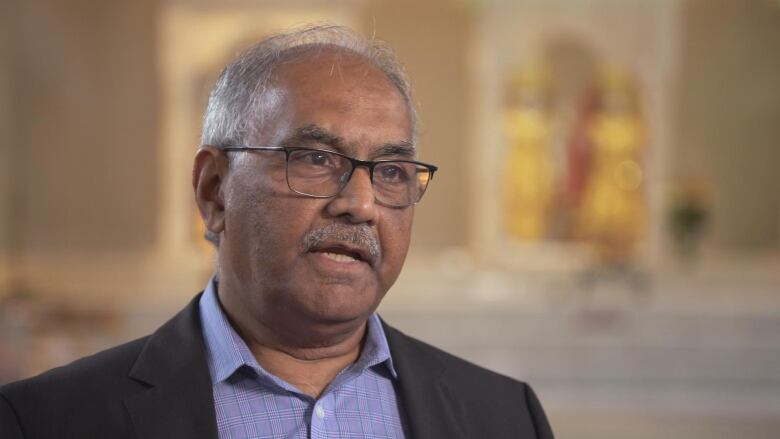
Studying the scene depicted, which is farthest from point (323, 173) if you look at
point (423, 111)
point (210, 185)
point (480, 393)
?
point (423, 111)

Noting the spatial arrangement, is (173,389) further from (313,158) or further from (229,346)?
(313,158)

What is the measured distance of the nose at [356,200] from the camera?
1.77m

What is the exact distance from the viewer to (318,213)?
1775 millimetres

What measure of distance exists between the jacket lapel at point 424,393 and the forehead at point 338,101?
0.37 metres

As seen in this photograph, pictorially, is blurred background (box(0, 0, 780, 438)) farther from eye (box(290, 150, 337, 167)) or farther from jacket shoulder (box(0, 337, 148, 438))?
eye (box(290, 150, 337, 167))

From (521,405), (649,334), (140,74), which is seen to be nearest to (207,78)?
(140,74)

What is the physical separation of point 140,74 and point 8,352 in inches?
230

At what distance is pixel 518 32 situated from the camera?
11.0 m

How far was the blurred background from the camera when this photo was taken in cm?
929

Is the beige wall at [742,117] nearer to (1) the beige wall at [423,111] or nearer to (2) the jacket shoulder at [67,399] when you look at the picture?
(1) the beige wall at [423,111]

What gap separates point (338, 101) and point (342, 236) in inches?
8.4

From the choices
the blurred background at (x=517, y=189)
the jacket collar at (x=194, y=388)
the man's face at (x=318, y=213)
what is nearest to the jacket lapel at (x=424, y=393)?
the jacket collar at (x=194, y=388)

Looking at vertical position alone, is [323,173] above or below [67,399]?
above

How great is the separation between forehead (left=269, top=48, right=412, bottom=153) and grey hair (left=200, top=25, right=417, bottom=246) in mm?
28
